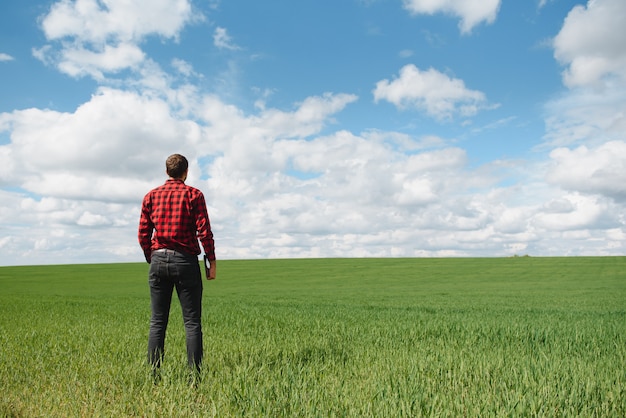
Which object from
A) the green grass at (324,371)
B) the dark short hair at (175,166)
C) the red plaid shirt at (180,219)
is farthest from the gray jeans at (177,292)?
the dark short hair at (175,166)

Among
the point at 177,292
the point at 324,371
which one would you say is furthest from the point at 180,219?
the point at 324,371

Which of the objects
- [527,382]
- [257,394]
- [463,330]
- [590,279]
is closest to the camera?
[257,394]

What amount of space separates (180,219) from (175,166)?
704mm

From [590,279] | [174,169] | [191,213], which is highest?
[174,169]

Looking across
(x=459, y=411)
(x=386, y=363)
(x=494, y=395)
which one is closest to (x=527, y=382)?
(x=494, y=395)

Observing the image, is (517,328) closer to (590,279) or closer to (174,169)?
(174,169)

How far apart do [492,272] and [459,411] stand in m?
44.4

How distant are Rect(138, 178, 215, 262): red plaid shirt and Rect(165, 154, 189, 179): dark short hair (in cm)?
12

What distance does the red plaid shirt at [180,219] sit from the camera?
18.2 ft

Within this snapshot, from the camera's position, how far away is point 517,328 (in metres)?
9.92

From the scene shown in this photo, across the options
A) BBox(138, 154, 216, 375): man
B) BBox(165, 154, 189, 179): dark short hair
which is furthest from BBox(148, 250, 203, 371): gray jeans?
BBox(165, 154, 189, 179): dark short hair

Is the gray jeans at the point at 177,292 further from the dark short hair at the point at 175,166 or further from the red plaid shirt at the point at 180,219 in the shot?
the dark short hair at the point at 175,166

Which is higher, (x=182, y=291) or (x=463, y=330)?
(x=182, y=291)

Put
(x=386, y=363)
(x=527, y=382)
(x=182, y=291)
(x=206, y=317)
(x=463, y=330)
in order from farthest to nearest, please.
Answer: (x=206, y=317)
(x=463, y=330)
(x=386, y=363)
(x=182, y=291)
(x=527, y=382)
